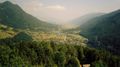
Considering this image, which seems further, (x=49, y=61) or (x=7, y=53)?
(x=49, y=61)

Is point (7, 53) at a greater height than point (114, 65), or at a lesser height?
greater

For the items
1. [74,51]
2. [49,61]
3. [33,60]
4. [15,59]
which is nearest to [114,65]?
[74,51]

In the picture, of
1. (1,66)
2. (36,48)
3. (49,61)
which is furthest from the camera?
(36,48)

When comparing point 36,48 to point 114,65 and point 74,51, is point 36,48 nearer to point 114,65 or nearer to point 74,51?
point 74,51

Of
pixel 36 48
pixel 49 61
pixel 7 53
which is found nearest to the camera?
pixel 7 53

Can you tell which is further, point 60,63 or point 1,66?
point 60,63

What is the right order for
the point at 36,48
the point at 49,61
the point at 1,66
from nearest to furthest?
1. the point at 1,66
2. the point at 49,61
3. the point at 36,48

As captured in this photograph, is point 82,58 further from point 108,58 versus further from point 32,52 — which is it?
point 32,52

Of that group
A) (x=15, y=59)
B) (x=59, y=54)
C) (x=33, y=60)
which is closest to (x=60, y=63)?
(x=59, y=54)

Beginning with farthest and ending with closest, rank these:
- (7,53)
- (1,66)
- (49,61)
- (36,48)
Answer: (36,48)
(49,61)
(7,53)
(1,66)
